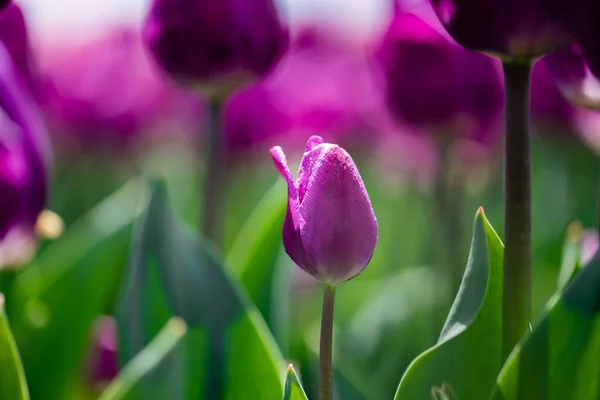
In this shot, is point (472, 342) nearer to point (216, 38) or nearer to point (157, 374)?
point (157, 374)

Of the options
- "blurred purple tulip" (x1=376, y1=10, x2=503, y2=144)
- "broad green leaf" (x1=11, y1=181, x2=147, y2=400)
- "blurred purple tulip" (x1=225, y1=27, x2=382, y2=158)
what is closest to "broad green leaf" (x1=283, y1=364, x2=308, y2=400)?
"broad green leaf" (x1=11, y1=181, x2=147, y2=400)

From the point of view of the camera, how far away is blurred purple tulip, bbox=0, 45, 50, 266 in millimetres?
573

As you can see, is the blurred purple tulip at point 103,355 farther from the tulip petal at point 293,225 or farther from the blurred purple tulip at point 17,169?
the tulip petal at point 293,225

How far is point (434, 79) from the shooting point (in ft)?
3.03

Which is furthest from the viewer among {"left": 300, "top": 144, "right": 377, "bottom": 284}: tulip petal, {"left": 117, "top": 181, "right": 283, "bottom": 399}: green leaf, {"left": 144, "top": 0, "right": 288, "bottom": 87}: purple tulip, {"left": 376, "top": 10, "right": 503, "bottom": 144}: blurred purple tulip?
{"left": 376, "top": 10, "right": 503, "bottom": 144}: blurred purple tulip

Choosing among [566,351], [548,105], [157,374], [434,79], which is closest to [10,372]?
[157,374]

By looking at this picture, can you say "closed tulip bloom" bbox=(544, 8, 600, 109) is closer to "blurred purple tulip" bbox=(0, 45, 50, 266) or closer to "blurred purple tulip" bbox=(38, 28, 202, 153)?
"blurred purple tulip" bbox=(0, 45, 50, 266)

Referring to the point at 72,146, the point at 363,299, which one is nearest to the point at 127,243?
the point at 363,299

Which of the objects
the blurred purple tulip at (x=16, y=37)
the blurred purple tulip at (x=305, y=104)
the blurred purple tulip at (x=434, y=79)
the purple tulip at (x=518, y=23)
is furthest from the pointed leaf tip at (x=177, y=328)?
the blurred purple tulip at (x=305, y=104)

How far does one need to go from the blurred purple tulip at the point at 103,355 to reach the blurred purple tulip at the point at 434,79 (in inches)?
14.3

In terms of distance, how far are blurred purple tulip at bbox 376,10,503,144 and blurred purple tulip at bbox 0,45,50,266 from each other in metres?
0.43

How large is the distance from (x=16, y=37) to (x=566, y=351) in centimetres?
54

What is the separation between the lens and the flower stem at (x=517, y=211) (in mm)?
440

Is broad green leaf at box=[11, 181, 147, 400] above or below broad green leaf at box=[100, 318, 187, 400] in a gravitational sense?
Answer: below
